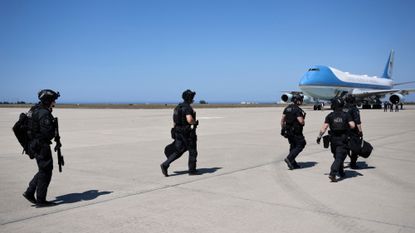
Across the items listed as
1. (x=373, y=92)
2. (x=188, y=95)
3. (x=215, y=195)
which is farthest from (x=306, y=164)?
(x=373, y=92)

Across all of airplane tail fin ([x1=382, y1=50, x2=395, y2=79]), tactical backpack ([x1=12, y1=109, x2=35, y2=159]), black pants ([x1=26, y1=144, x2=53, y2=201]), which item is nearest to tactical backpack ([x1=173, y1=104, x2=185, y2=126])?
black pants ([x1=26, y1=144, x2=53, y2=201])

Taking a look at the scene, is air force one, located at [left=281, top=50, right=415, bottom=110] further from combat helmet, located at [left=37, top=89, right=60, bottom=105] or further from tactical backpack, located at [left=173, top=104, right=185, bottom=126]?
combat helmet, located at [left=37, top=89, right=60, bottom=105]

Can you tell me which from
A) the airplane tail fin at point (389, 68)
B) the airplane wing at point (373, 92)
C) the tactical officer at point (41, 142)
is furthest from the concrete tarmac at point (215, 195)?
the airplane tail fin at point (389, 68)

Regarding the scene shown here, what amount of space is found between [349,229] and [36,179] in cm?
445

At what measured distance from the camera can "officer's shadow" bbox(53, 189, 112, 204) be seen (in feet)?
19.1

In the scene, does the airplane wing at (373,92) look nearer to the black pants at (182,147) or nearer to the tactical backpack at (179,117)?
the black pants at (182,147)

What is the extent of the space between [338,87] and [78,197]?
141 ft

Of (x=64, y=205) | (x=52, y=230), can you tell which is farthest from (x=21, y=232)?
(x=64, y=205)

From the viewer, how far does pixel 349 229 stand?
4.46 m

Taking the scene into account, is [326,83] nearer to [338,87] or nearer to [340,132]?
[338,87]

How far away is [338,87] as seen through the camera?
147ft

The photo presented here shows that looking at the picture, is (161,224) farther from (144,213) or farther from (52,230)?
(52,230)

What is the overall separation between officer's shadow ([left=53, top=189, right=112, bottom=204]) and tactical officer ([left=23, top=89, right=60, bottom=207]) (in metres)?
0.25

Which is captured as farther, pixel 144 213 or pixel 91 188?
pixel 91 188
